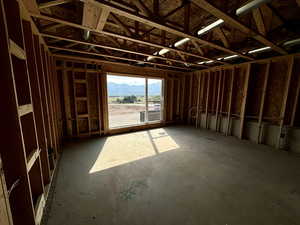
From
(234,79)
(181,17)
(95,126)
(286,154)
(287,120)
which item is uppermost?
(181,17)

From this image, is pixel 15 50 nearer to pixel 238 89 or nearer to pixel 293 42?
pixel 293 42

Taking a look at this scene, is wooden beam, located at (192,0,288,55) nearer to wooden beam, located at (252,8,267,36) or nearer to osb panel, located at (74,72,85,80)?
wooden beam, located at (252,8,267,36)

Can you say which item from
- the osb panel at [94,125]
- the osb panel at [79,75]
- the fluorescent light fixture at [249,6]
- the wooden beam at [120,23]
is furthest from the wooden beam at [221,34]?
the osb panel at [94,125]

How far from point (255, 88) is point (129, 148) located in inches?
176

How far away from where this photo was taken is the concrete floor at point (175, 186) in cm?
150

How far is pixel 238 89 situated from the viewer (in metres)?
4.38

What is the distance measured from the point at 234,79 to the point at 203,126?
2.28 meters

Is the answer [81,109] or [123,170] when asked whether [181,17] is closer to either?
[123,170]

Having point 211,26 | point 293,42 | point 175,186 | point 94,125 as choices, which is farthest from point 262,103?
point 94,125

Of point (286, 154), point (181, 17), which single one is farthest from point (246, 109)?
point (181, 17)

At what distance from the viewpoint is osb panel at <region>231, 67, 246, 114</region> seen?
13.9 feet

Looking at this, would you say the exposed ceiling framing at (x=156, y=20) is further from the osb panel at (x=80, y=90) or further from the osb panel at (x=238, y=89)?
the osb panel at (x=80, y=90)

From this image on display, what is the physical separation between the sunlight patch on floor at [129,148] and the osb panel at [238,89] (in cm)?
272

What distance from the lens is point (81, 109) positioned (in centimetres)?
411
